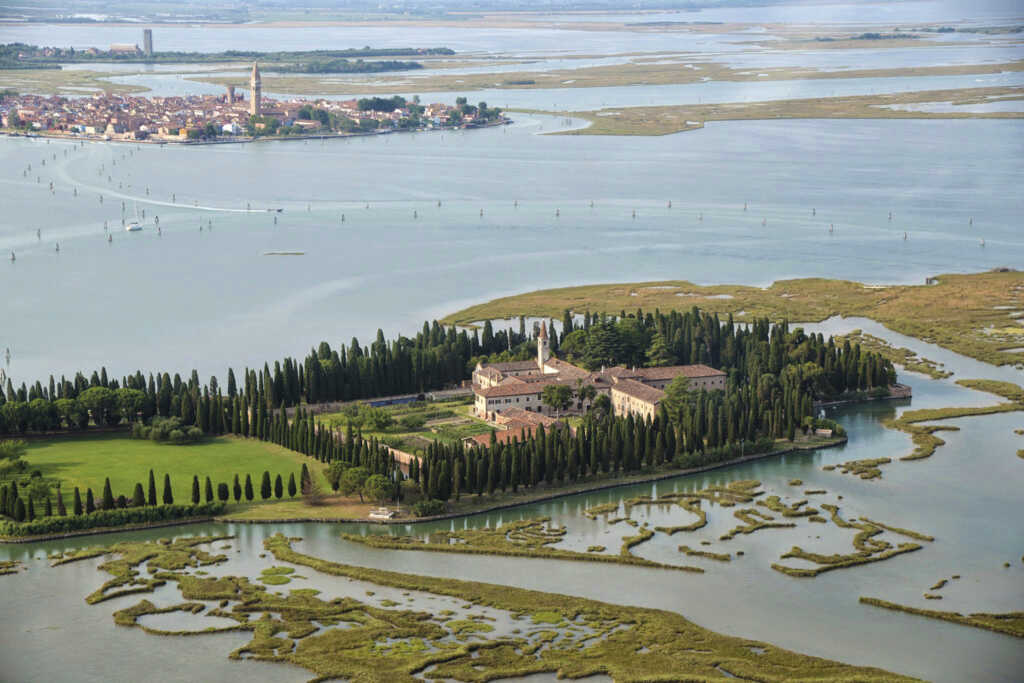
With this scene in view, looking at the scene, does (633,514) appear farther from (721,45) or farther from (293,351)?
(721,45)

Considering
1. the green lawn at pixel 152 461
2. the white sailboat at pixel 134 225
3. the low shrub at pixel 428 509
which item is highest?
the white sailboat at pixel 134 225

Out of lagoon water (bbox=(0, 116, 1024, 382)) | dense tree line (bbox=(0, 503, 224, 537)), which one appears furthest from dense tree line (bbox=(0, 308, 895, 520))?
lagoon water (bbox=(0, 116, 1024, 382))

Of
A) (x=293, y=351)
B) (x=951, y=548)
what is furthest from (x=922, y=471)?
(x=293, y=351)

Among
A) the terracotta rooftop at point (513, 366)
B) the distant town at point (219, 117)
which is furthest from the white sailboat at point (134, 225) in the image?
the distant town at point (219, 117)

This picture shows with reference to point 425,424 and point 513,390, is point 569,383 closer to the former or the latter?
point 513,390

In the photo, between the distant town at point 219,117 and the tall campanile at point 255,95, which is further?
the tall campanile at point 255,95

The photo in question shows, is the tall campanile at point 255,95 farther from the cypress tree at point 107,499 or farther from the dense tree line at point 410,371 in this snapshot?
the cypress tree at point 107,499

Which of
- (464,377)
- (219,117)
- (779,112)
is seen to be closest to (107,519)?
(464,377)
